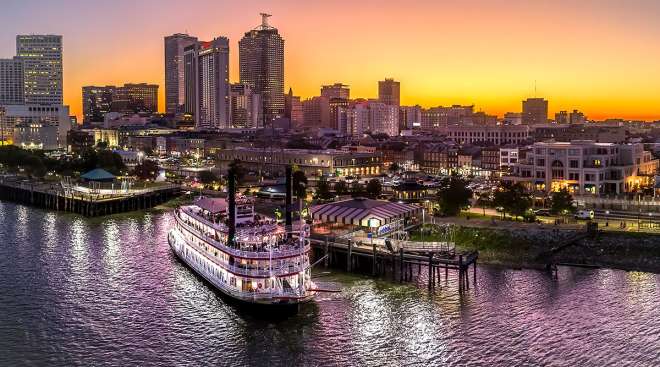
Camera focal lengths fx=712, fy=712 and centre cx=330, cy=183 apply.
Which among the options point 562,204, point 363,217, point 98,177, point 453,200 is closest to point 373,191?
point 453,200

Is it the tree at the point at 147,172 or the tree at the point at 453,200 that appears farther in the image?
the tree at the point at 147,172

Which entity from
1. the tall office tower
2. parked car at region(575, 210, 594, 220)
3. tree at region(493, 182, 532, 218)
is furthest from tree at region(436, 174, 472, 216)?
the tall office tower

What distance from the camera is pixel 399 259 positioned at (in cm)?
4294

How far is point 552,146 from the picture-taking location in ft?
235

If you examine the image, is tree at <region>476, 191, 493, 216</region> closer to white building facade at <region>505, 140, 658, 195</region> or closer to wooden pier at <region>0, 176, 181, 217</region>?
white building facade at <region>505, 140, 658, 195</region>

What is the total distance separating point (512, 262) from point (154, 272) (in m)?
23.0

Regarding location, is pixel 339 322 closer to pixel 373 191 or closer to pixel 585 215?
pixel 585 215

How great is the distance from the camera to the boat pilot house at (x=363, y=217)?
50.3 m

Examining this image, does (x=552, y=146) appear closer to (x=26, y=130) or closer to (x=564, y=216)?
(x=564, y=216)

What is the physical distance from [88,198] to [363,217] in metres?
39.2

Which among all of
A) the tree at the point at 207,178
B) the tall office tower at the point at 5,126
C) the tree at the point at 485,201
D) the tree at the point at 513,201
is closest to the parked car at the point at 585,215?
the tree at the point at 513,201

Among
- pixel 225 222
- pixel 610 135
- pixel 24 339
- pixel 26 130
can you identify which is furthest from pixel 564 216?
pixel 26 130

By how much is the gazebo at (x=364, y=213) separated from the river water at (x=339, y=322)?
8.11m

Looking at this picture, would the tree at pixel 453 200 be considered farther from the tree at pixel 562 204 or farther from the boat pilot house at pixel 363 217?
the tree at pixel 562 204
